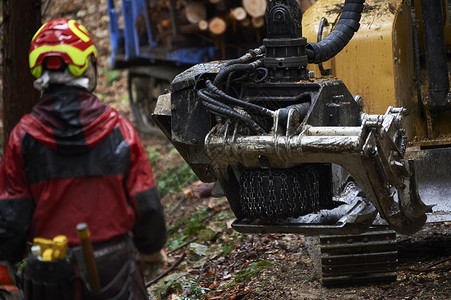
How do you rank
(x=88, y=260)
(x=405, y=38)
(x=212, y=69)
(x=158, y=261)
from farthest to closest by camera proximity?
1. (x=405, y=38)
2. (x=212, y=69)
3. (x=158, y=261)
4. (x=88, y=260)

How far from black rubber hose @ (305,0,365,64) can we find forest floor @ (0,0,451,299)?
1729mm

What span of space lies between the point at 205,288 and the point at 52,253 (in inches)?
118

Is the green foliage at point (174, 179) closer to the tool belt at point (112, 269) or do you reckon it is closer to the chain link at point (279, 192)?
the chain link at point (279, 192)

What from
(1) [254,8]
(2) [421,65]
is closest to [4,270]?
(2) [421,65]

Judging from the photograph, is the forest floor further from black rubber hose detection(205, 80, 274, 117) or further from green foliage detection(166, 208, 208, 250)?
black rubber hose detection(205, 80, 274, 117)

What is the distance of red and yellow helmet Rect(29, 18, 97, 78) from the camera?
11.1ft

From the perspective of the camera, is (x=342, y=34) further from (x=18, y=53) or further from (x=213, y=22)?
(x=213, y=22)

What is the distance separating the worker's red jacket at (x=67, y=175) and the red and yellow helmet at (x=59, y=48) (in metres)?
0.11

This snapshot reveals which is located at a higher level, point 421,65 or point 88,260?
point 421,65

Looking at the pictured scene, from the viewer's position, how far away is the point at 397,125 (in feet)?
16.6

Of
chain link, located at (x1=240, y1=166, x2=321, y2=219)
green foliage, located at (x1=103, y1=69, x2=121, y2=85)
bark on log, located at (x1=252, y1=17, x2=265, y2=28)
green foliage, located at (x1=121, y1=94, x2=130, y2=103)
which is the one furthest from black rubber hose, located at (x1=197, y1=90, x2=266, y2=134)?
green foliage, located at (x1=103, y1=69, x2=121, y2=85)

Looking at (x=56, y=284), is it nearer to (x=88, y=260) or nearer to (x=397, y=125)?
(x=88, y=260)

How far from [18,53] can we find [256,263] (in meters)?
2.65

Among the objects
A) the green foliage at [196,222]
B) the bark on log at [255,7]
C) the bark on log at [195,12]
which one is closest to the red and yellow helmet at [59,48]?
the green foliage at [196,222]
